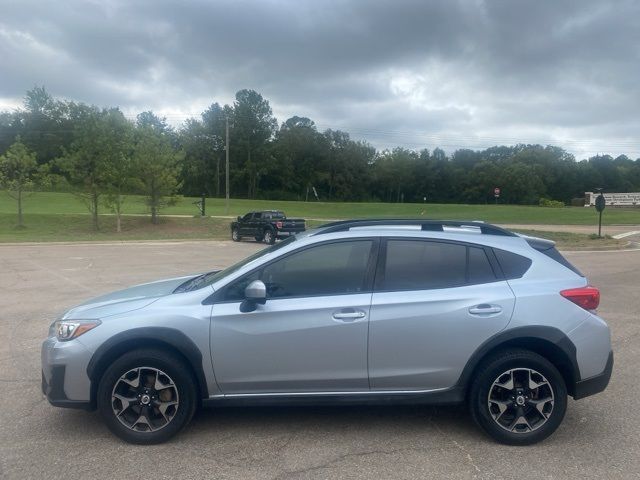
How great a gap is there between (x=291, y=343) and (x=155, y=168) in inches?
1279

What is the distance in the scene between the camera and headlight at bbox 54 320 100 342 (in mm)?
4191

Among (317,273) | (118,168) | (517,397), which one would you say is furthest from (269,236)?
(517,397)

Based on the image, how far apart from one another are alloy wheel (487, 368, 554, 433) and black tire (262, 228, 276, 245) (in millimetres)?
21438

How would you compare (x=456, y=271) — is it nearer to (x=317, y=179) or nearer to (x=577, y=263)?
(x=577, y=263)

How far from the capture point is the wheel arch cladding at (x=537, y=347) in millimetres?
4176

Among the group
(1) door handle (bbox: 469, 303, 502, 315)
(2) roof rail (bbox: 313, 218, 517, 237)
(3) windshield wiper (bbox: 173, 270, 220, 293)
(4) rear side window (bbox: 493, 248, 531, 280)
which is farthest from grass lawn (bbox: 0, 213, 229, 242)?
(1) door handle (bbox: 469, 303, 502, 315)

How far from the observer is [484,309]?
4.22 m

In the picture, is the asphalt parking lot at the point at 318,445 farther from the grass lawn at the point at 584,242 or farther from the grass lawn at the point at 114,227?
the grass lawn at the point at 114,227

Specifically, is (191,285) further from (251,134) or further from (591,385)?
(251,134)

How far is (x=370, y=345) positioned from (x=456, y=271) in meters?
0.92

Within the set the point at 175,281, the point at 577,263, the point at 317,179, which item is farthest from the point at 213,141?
the point at 175,281

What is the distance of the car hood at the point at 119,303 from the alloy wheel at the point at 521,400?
268 cm

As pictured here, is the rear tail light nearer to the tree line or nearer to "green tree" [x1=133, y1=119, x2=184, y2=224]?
"green tree" [x1=133, y1=119, x2=184, y2=224]

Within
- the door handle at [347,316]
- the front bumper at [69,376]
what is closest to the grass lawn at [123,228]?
the front bumper at [69,376]
